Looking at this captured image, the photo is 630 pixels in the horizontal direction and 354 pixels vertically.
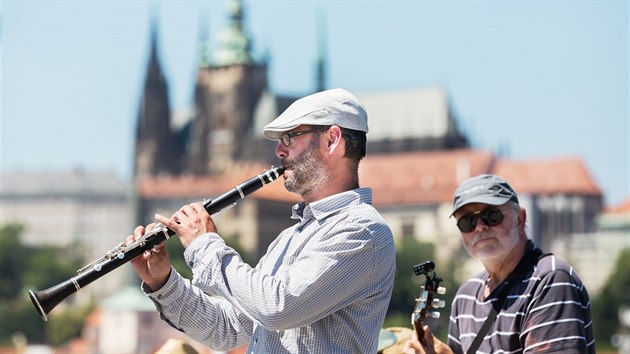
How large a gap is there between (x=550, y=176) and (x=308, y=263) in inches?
3783

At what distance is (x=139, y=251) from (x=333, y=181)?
555 millimetres

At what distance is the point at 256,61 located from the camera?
370 ft

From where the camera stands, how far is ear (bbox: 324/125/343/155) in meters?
4.32

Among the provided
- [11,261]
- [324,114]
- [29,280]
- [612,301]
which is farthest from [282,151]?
[11,261]

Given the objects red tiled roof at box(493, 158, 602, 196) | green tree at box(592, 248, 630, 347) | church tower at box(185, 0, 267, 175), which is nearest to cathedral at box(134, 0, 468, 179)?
church tower at box(185, 0, 267, 175)

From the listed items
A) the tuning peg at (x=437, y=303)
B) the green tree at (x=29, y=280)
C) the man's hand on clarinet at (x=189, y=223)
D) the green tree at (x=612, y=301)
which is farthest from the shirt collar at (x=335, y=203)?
the green tree at (x=29, y=280)

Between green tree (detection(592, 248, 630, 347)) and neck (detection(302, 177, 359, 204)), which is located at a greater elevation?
neck (detection(302, 177, 359, 204))

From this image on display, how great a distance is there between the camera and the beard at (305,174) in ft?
14.2

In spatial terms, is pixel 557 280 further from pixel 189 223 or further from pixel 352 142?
pixel 189 223

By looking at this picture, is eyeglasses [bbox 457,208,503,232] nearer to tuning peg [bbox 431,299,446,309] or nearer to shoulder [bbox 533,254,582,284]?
shoulder [bbox 533,254,582,284]

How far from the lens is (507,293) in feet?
16.0

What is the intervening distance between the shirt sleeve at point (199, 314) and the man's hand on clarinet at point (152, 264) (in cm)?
2

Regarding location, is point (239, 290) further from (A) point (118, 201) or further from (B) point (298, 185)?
(A) point (118, 201)

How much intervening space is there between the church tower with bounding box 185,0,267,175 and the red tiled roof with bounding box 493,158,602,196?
18836mm
